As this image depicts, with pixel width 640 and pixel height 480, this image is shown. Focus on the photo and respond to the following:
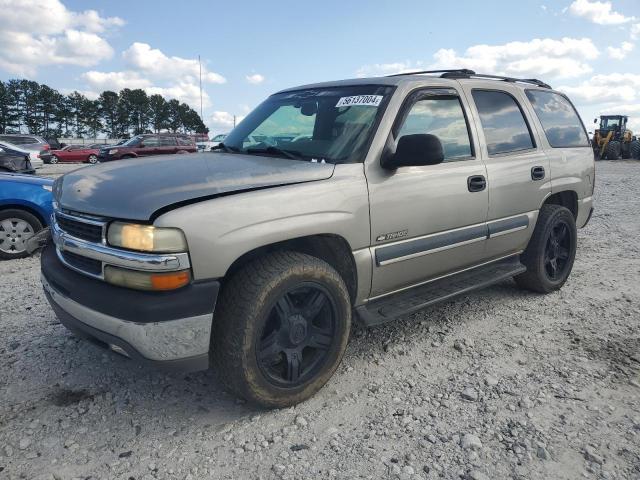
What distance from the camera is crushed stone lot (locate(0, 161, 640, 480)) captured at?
2.24 meters

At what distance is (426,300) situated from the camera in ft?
10.8

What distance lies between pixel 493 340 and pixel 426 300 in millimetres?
696

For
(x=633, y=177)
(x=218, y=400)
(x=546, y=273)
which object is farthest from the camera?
(x=633, y=177)

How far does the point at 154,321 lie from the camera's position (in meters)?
2.20

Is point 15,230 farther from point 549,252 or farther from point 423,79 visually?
point 549,252

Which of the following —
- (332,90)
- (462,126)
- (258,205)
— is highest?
(332,90)

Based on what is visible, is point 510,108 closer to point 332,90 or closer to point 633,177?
point 332,90

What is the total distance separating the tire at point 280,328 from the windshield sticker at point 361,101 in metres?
1.15

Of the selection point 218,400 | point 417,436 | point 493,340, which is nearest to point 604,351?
point 493,340

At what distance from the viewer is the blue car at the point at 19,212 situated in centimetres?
586

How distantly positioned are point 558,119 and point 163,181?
12.4 ft

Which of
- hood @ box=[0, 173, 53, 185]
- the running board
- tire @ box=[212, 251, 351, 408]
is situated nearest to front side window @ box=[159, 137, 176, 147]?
hood @ box=[0, 173, 53, 185]

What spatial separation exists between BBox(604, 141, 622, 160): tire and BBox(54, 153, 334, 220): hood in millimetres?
27868

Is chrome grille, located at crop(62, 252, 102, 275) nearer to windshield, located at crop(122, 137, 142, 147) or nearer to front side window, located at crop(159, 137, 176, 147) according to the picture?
windshield, located at crop(122, 137, 142, 147)
